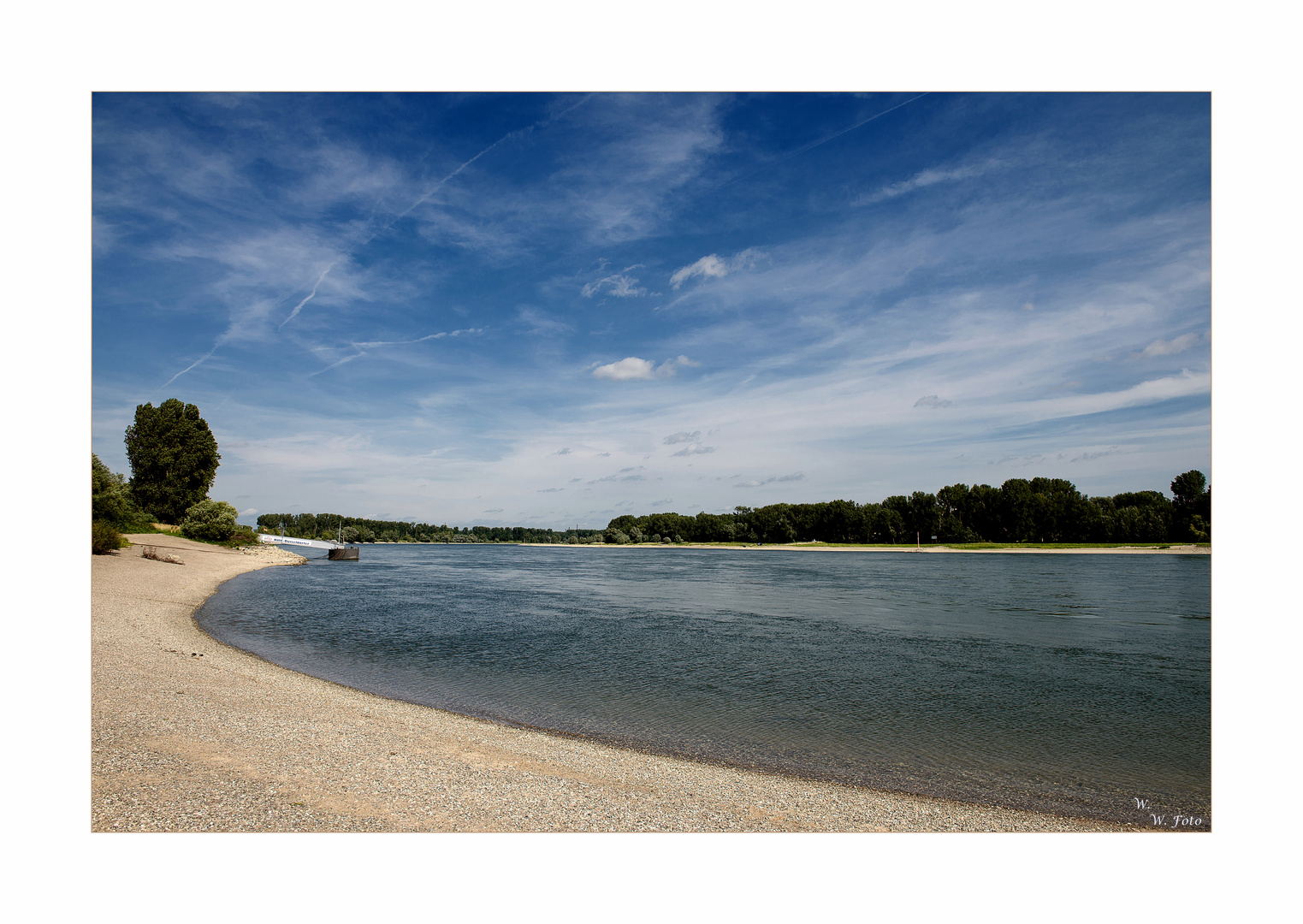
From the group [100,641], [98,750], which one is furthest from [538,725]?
[100,641]

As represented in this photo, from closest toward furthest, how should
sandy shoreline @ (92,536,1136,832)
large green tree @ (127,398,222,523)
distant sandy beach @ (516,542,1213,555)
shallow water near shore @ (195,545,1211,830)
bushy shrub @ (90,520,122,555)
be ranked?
sandy shoreline @ (92,536,1136,832)
shallow water near shore @ (195,545,1211,830)
bushy shrub @ (90,520,122,555)
large green tree @ (127,398,222,523)
distant sandy beach @ (516,542,1213,555)

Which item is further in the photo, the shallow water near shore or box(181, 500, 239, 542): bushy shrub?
box(181, 500, 239, 542): bushy shrub

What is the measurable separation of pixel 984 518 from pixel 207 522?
115m

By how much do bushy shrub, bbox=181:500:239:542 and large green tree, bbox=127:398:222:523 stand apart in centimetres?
401

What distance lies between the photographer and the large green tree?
192ft

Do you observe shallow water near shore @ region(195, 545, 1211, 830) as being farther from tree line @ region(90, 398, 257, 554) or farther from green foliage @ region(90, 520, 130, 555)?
tree line @ region(90, 398, 257, 554)

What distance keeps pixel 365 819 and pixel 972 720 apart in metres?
10.5

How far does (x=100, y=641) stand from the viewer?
14000 mm

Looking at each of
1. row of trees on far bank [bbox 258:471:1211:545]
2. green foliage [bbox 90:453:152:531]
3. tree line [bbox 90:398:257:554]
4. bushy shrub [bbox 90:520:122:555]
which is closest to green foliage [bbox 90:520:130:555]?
bushy shrub [bbox 90:520:122:555]

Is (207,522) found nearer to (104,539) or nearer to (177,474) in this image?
(177,474)

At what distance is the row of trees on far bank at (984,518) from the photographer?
8156cm

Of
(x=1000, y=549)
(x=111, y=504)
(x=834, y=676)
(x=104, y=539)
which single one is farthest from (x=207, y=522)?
(x=1000, y=549)

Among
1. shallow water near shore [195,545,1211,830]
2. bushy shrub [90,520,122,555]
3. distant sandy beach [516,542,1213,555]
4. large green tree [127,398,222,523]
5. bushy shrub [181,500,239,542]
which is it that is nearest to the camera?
shallow water near shore [195,545,1211,830]

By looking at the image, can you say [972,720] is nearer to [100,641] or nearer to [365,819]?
[365,819]
